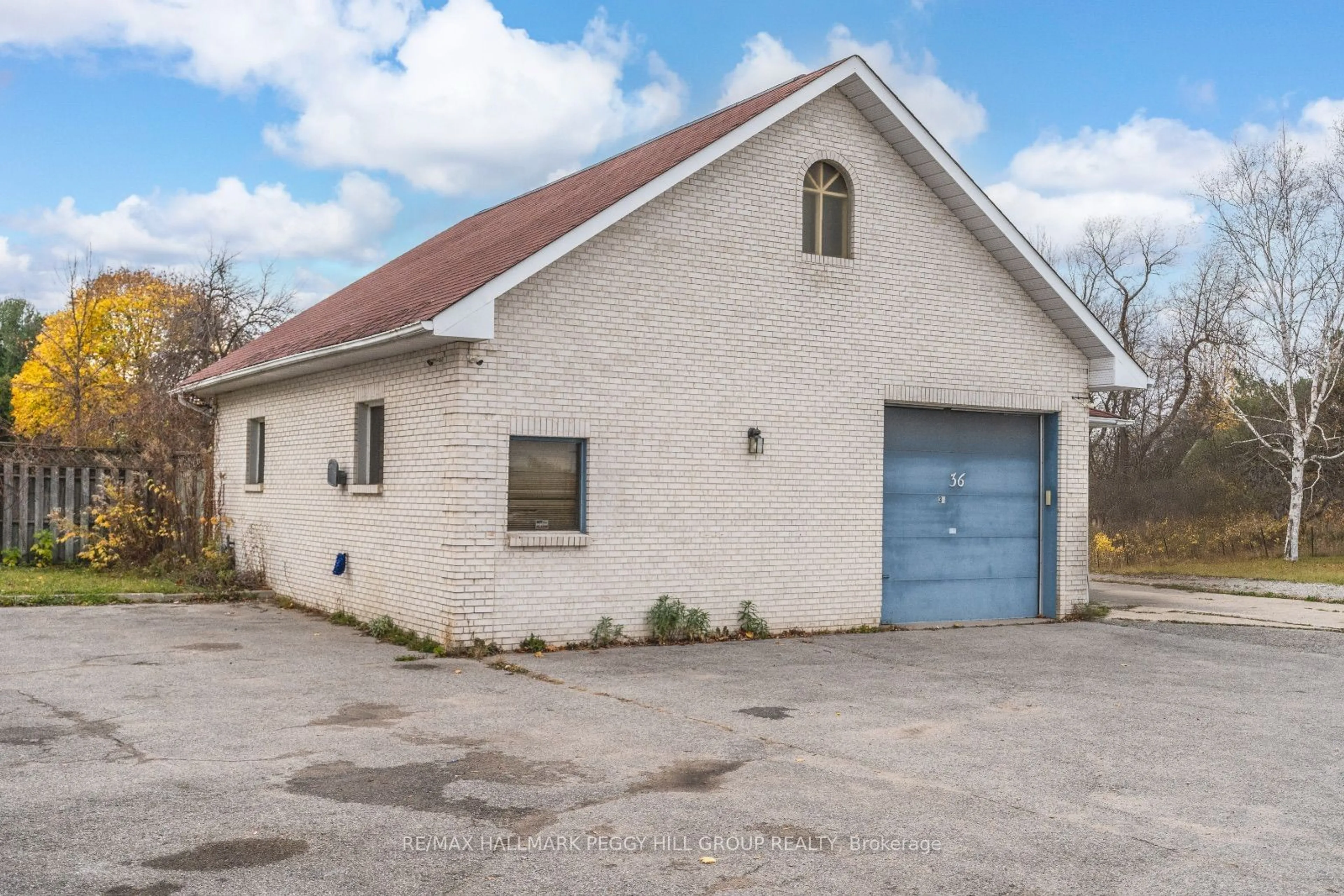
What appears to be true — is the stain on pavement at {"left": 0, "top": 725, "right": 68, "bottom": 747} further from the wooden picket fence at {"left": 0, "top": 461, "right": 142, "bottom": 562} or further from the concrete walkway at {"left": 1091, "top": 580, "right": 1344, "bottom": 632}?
the concrete walkway at {"left": 1091, "top": 580, "right": 1344, "bottom": 632}

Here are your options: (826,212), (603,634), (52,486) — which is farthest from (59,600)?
(826,212)

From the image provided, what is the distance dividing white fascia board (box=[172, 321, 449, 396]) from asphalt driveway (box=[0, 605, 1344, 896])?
121 inches

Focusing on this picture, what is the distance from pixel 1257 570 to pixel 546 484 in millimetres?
20224

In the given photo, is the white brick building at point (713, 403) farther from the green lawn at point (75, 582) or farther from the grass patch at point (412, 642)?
the green lawn at point (75, 582)

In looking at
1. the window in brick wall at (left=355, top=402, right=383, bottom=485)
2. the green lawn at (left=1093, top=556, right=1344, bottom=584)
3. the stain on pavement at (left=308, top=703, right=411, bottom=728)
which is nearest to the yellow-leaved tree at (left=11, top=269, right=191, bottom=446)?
the window in brick wall at (left=355, top=402, right=383, bottom=485)

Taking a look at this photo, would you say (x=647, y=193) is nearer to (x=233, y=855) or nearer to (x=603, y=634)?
(x=603, y=634)

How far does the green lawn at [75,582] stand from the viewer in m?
15.4

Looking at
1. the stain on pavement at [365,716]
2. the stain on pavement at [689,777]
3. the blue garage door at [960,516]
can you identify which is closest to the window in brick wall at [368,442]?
the stain on pavement at [365,716]

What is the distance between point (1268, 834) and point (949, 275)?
31.9ft

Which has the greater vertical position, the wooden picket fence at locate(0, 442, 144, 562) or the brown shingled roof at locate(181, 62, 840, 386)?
the brown shingled roof at locate(181, 62, 840, 386)

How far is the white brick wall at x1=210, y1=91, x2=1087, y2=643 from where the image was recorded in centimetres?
1173

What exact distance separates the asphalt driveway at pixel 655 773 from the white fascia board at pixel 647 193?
3548 mm

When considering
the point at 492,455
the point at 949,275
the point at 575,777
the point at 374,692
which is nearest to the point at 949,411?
the point at 949,275

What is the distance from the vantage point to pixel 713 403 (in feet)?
42.6
